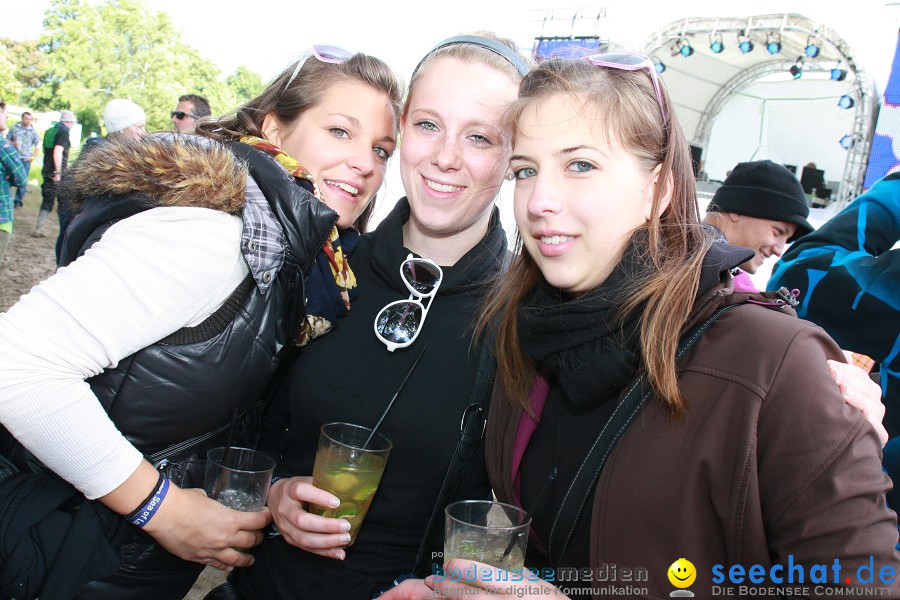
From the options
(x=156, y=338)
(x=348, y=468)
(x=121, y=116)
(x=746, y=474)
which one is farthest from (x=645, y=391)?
(x=121, y=116)

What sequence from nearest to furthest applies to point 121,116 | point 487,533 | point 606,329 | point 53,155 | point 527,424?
1. point 487,533
2. point 606,329
3. point 527,424
4. point 121,116
5. point 53,155

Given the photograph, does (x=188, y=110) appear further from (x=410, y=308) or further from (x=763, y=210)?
(x=410, y=308)

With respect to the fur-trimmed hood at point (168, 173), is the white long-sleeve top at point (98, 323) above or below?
below

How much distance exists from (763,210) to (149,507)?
3.82 metres

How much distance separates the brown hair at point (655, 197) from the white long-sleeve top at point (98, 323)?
2.74 ft

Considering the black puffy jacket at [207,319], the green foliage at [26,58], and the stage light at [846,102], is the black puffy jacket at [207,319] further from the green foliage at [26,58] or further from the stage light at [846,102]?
the green foliage at [26,58]

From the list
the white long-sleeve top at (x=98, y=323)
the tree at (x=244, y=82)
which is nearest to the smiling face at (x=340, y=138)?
the white long-sleeve top at (x=98, y=323)

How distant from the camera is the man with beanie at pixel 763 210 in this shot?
13.0ft

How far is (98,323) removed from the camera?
1.35 m

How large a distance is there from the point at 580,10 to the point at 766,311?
20.2 meters

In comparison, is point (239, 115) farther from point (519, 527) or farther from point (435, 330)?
point (519, 527)

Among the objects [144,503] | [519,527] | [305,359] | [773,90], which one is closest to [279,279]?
[305,359]

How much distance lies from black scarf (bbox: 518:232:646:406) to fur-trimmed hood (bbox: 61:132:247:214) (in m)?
0.84

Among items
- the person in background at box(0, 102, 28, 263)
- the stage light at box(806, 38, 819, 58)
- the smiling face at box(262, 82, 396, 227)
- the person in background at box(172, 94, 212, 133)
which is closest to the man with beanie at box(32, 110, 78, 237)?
the person in background at box(0, 102, 28, 263)
